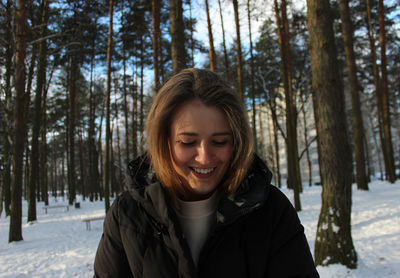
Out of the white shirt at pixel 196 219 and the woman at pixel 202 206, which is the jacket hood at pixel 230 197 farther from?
the white shirt at pixel 196 219

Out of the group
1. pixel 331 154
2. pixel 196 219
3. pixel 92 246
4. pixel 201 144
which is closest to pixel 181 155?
A: pixel 201 144

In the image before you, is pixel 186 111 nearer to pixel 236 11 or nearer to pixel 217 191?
pixel 217 191

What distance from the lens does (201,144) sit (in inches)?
49.5

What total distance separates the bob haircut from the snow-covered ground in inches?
156

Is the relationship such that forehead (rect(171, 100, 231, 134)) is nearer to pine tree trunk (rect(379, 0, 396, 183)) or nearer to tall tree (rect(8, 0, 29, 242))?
tall tree (rect(8, 0, 29, 242))

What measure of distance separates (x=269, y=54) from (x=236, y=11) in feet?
11.0

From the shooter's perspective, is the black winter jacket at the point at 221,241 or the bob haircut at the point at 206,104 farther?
the bob haircut at the point at 206,104

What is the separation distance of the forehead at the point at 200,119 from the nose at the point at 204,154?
2.8 inches

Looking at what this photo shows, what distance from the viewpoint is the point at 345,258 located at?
14.5 feet

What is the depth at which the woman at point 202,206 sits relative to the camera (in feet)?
3.85

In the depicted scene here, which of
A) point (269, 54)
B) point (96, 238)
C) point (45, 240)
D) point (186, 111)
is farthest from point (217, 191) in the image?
point (269, 54)

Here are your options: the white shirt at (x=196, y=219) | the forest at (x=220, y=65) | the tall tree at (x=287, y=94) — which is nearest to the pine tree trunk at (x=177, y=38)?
the forest at (x=220, y=65)

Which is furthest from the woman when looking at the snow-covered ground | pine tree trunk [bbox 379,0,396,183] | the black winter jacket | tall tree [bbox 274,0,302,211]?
pine tree trunk [bbox 379,0,396,183]

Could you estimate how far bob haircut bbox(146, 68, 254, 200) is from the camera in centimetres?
Result: 131
